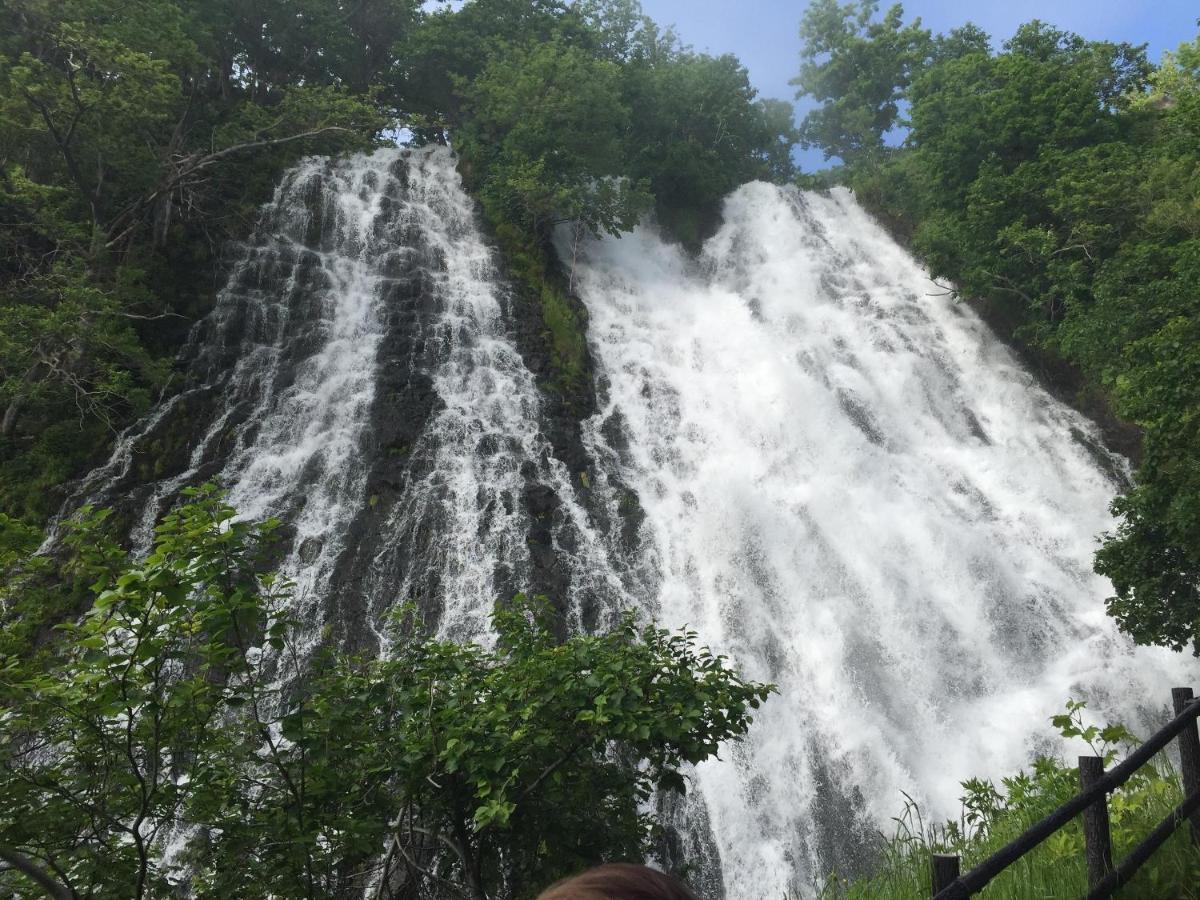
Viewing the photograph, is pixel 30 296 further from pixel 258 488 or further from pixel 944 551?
pixel 944 551

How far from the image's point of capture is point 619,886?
110cm

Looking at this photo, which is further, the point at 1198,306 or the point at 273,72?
the point at 273,72

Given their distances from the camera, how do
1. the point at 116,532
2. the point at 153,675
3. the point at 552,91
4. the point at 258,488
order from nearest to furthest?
the point at 153,675, the point at 116,532, the point at 258,488, the point at 552,91

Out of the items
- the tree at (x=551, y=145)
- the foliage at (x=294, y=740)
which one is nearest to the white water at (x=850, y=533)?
the tree at (x=551, y=145)

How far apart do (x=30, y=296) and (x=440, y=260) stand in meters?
8.61

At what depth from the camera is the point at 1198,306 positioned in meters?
11.7

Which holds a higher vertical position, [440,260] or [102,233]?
[440,260]

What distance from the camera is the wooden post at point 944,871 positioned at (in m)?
2.07

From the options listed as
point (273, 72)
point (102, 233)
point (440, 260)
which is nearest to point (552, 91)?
point (440, 260)

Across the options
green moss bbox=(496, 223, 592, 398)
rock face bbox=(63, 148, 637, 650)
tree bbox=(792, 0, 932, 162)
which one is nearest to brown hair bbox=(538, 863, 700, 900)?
rock face bbox=(63, 148, 637, 650)

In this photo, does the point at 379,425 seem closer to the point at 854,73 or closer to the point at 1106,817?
the point at 1106,817

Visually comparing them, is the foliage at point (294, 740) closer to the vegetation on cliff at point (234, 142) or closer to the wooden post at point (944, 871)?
the wooden post at point (944, 871)

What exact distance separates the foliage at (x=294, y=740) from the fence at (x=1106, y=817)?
5.27ft

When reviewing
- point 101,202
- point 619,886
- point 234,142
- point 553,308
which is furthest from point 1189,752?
point 234,142
